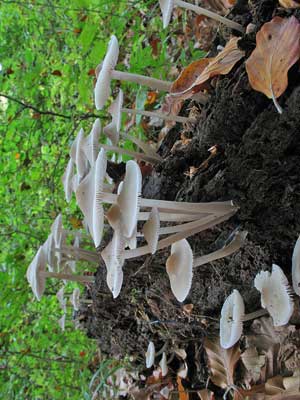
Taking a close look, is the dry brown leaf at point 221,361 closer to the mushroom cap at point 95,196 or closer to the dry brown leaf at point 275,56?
the mushroom cap at point 95,196

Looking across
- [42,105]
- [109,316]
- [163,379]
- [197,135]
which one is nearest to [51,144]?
[42,105]

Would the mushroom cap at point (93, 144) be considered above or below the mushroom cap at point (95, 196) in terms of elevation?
above

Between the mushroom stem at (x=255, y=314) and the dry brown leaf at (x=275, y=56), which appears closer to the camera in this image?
the dry brown leaf at (x=275, y=56)

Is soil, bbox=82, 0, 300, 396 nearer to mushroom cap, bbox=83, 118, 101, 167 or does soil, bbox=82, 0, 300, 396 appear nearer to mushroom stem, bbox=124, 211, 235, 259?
mushroom stem, bbox=124, 211, 235, 259

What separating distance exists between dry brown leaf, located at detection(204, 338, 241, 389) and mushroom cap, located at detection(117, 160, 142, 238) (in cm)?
84

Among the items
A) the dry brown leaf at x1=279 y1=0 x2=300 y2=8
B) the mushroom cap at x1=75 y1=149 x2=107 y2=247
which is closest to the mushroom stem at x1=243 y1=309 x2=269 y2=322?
the mushroom cap at x1=75 y1=149 x2=107 y2=247


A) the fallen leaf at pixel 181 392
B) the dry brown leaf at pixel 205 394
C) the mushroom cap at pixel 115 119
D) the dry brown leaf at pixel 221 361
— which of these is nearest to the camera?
the mushroom cap at pixel 115 119

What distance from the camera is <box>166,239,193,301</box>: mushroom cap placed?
1235mm

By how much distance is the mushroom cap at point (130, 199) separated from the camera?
41.3 inches

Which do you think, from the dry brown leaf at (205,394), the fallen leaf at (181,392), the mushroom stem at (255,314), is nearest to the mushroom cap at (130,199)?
the mushroom stem at (255,314)

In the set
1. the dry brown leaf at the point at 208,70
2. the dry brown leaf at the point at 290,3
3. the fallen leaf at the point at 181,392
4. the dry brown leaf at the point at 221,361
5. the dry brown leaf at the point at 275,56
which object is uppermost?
the dry brown leaf at the point at 290,3

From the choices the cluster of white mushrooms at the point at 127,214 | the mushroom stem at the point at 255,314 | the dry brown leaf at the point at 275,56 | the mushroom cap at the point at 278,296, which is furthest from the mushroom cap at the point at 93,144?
the mushroom stem at the point at 255,314

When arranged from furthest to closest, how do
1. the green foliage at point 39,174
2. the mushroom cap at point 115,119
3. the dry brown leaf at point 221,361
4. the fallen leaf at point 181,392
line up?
the green foliage at point 39,174
the fallen leaf at point 181,392
the dry brown leaf at point 221,361
the mushroom cap at point 115,119

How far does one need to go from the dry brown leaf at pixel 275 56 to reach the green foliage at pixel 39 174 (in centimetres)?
201
